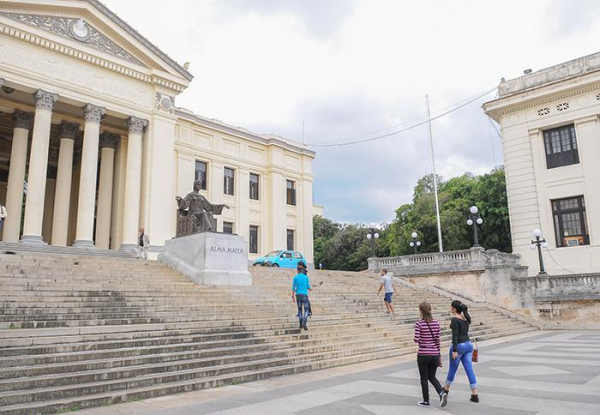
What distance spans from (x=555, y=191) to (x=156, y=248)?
22304mm

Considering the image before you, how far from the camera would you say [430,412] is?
5.77 m

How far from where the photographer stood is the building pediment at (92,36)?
22922 millimetres

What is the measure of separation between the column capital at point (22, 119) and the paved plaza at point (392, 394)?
2389 cm

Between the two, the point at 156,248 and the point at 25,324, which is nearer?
the point at 25,324

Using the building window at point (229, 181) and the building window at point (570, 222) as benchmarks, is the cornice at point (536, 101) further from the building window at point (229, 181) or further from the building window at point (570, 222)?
the building window at point (229, 181)

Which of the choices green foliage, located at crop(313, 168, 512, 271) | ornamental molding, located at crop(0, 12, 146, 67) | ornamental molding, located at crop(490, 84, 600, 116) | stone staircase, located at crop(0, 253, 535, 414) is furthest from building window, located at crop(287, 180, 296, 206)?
stone staircase, located at crop(0, 253, 535, 414)

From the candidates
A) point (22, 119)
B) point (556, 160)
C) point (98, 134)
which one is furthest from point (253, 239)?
point (556, 160)

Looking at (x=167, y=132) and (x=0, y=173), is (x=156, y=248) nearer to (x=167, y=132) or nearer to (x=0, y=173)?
(x=167, y=132)

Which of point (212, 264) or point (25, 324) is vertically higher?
point (212, 264)

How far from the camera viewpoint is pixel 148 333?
9.14 meters

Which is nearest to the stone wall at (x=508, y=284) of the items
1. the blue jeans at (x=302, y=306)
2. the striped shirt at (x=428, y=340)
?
the blue jeans at (x=302, y=306)

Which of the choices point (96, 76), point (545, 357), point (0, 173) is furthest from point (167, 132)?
point (545, 357)

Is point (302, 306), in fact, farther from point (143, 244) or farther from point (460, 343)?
point (143, 244)

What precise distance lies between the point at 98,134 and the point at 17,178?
4.65 metres
